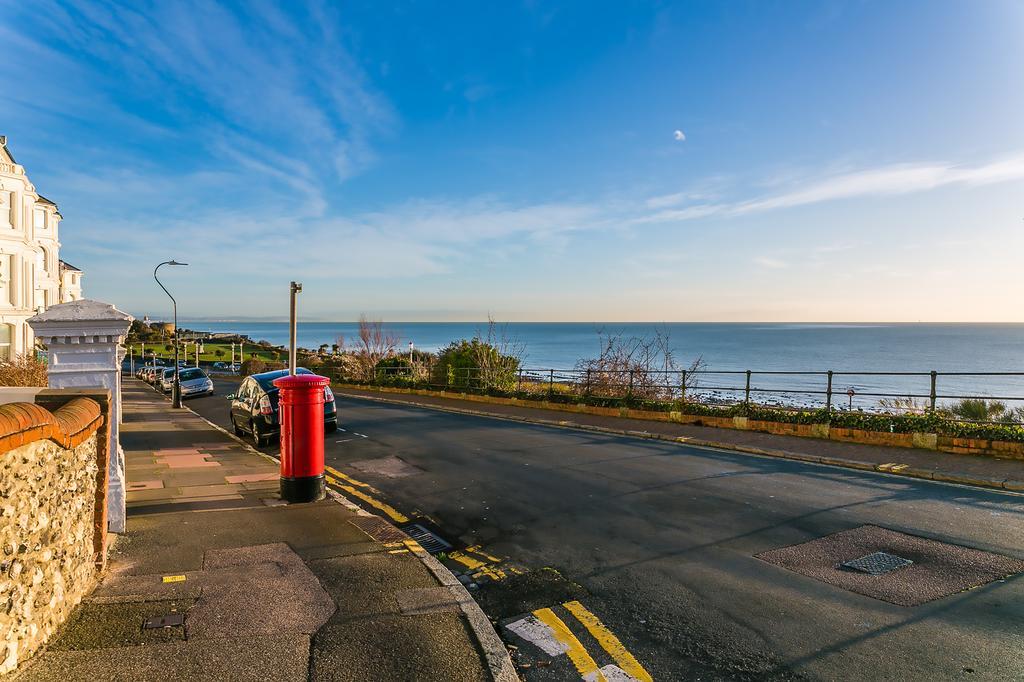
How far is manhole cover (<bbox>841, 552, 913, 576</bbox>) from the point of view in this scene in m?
6.01

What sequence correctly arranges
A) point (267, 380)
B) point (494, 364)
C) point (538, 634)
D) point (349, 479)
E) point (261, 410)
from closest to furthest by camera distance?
1. point (538, 634)
2. point (349, 479)
3. point (261, 410)
4. point (267, 380)
5. point (494, 364)

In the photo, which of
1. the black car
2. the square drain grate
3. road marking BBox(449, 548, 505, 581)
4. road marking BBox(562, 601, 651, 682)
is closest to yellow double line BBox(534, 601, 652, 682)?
road marking BBox(562, 601, 651, 682)

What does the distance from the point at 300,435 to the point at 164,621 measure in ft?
12.6

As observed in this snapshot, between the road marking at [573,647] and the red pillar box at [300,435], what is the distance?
4405mm

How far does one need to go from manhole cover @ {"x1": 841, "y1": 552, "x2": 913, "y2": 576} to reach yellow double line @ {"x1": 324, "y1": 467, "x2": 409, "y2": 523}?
17.1 ft

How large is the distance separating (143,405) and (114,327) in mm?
23829

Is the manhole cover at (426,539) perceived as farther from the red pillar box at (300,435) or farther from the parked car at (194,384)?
the parked car at (194,384)

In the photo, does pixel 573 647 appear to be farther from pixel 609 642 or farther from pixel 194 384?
pixel 194 384

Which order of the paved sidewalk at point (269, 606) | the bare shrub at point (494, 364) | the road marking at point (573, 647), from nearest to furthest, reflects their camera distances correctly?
the paved sidewalk at point (269, 606) → the road marking at point (573, 647) → the bare shrub at point (494, 364)

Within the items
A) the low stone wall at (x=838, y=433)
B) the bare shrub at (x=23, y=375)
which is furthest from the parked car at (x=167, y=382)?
the low stone wall at (x=838, y=433)

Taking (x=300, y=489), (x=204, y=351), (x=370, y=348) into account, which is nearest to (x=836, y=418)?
(x=300, y=489)

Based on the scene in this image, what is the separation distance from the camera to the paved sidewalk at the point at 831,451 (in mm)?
10148

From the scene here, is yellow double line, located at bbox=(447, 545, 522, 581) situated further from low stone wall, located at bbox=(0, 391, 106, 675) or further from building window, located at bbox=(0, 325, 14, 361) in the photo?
building window, located at bbox=(0, 325, 14, 361)

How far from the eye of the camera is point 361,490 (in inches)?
377
